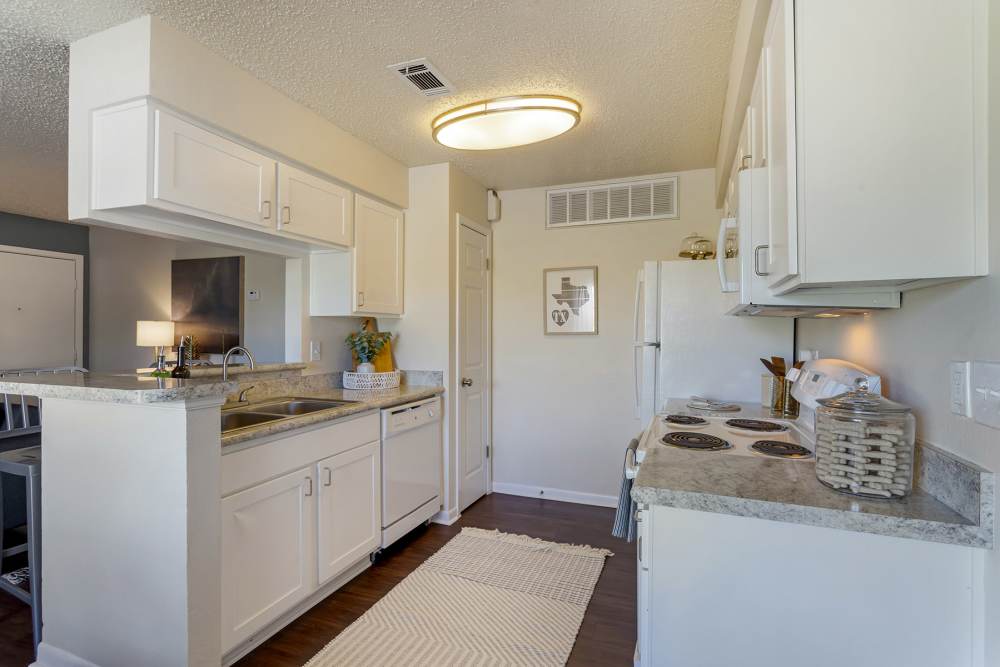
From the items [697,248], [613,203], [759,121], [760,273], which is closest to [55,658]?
[760,273]

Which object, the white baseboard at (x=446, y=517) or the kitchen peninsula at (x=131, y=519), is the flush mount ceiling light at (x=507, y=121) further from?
the white baseboard at (x=446, y=517)

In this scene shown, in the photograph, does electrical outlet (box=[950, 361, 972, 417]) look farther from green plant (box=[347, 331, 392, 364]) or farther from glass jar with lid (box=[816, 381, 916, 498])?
green plant (box=[347, 331, 392, 364])

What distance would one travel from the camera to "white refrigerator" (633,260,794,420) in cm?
262

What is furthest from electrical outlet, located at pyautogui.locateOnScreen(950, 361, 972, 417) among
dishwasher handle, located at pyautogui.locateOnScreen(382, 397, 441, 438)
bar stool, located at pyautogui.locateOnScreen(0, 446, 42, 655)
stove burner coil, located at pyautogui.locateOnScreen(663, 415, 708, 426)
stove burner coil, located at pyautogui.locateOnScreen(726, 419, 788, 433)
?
bar stool, located at pyautogui.locateOnScreen(0, 446, 42, 655)

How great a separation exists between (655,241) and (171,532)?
321 centimetres

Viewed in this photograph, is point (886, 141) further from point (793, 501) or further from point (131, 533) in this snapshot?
point (131, 533)

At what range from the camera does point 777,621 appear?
1076 mm

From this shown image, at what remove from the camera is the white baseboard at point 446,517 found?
3.28 m

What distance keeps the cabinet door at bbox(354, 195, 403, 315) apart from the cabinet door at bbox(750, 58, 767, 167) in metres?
2.14

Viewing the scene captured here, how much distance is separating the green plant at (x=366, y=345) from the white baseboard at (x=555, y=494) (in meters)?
1.50

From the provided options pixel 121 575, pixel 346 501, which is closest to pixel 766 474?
pixel 346 501

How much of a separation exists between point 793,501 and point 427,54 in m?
2.02

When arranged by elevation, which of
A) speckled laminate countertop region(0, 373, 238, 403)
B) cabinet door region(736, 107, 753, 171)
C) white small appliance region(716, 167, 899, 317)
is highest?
cabinet door region(736, 107, 753, 171)

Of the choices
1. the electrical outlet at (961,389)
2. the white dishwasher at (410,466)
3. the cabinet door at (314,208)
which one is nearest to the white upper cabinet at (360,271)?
the cabinet door at (314,208)
